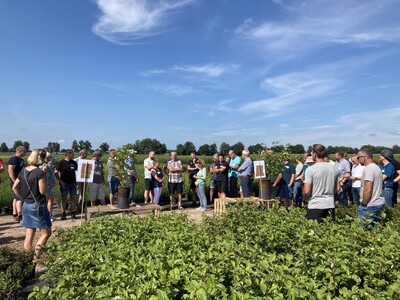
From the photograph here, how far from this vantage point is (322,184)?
5473mm

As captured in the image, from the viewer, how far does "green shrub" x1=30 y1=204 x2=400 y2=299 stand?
2.27 m

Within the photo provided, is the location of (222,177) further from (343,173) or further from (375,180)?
(375,180)

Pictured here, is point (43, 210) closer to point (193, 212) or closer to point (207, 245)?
point (207, 245)

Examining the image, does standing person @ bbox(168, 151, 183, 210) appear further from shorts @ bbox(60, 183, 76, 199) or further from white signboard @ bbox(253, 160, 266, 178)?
shorts @ bbox(60, 183, 76, 199)

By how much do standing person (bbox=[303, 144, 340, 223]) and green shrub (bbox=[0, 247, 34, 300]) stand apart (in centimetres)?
433

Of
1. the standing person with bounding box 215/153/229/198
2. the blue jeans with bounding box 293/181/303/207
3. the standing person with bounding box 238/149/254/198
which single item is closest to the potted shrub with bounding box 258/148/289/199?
the standing person with bounding box 238/149/254/198

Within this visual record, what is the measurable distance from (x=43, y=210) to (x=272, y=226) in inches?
153

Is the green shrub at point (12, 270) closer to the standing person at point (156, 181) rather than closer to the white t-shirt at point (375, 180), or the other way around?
the white t-shirt at point (375, 180)

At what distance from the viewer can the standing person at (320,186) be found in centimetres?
548

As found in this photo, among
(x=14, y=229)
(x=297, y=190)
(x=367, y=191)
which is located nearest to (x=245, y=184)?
(x=297, y=190)

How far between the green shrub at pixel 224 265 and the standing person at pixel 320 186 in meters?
0.95

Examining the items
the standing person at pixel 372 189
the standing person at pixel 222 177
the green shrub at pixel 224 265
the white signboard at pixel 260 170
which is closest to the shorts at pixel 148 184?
the standing person at pixel 222 177

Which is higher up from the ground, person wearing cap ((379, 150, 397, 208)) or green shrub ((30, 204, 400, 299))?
person wearing cap ((379, 150, 397, 208))

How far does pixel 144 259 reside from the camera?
112 inches
